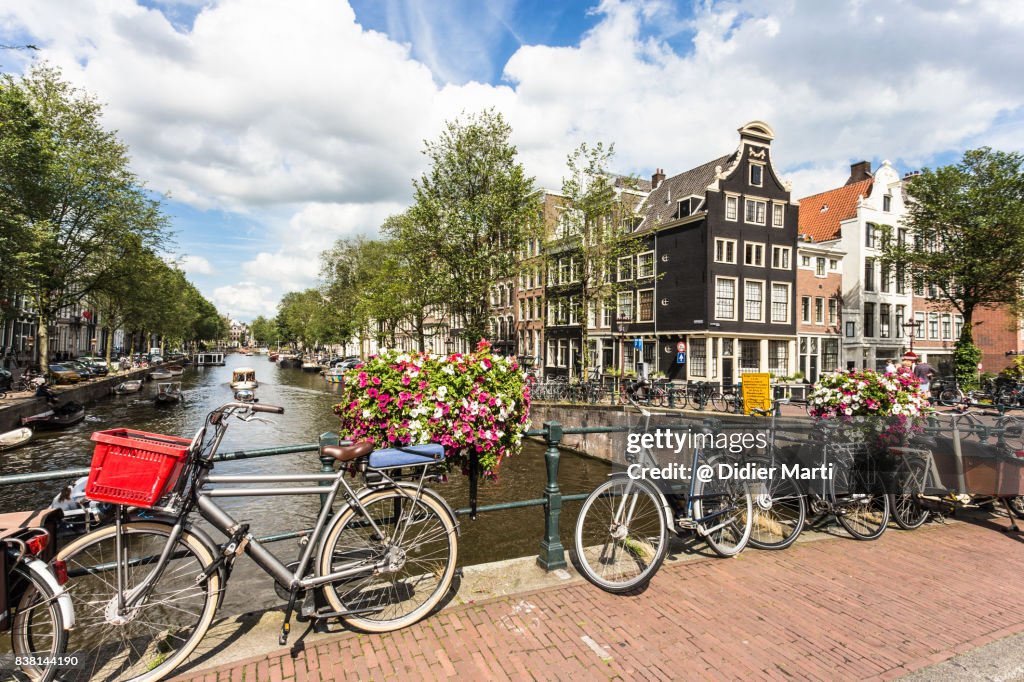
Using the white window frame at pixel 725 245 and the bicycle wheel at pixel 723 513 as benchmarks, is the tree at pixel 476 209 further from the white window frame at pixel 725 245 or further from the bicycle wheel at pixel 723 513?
the bicycle wheel at pixel 723 513

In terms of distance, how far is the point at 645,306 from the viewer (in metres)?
34.2

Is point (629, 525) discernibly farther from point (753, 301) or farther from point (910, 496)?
point (753, 301)

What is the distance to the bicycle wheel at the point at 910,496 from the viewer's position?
18.6ft

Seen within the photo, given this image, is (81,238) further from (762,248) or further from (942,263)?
(942,263)

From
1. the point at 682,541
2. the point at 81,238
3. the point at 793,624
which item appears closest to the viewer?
the point at 793,624

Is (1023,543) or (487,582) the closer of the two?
(487,582)

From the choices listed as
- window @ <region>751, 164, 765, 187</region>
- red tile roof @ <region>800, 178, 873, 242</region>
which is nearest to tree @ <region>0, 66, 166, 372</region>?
window @ <region>751, 164, 765, 187</region>

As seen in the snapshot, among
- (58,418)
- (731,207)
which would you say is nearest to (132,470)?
(58,418)

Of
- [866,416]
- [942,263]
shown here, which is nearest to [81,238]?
[866,416]

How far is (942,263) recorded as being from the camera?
Result: 33469mm

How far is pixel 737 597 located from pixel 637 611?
2.77 ft

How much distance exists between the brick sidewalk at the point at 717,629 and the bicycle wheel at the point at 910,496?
94 cm

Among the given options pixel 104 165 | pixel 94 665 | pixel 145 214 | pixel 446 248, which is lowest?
pixel 94 665

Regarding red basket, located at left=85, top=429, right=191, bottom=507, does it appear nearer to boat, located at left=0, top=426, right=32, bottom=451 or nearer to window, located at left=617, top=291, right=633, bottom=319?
boat, located at left=0, top=426, right=32, bottom=451
